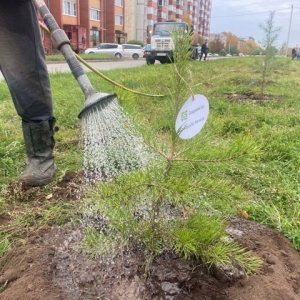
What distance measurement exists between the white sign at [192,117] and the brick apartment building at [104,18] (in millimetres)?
22643

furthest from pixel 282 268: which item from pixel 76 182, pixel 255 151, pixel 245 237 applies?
pixel 76 182

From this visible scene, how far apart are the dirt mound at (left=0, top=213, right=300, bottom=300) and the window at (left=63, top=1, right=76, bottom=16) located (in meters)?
31.8

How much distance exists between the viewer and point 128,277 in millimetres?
1307

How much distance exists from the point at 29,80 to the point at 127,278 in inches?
49.9

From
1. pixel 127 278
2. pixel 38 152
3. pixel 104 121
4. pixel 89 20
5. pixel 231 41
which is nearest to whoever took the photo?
pixel 127 278

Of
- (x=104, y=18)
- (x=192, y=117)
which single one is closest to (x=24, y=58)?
(x=192, y=117)

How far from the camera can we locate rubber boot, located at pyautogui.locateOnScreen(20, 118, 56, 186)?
2.04 metres

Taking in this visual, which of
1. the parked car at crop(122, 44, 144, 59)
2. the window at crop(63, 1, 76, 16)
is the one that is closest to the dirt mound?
the parked car at crop(122, 44, 144, 59)

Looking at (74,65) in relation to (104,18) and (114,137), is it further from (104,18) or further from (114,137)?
(104,18)

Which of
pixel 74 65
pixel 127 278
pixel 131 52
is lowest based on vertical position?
pixel 127 278

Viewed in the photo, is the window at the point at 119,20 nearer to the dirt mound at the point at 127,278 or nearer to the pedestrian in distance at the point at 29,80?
the pedestrian in distance at the point at 29,80

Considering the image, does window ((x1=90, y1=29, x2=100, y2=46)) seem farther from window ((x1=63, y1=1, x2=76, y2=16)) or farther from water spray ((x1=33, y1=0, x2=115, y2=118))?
water spray ((x1=33, y1=0, x2=115, y2=118))

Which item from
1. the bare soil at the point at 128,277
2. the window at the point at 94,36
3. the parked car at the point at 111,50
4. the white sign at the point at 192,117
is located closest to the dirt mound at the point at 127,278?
the bare soil at the point at 128,277

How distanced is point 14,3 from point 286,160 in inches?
85.0
